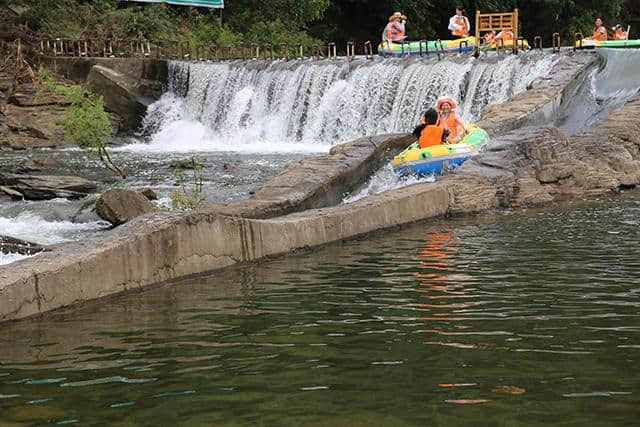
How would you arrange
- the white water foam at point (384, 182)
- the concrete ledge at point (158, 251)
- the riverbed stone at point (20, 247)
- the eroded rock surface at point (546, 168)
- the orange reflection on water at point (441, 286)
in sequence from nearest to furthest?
the orange reflection on water at point (441, 286) → the concrete ledge at point (158, 251) → the riverbed stone at point (20, 247) → the eroded rock surface at point (546, 168) → the white water foam at point (384, 182)

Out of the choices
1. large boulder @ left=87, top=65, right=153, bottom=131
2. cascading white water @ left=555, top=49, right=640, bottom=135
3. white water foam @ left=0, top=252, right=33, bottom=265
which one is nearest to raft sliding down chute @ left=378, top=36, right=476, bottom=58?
large boulder @ left=87, top=65, right=153, bottom=131

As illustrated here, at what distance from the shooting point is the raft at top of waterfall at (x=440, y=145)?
1689 cm

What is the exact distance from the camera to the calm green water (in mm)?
5812

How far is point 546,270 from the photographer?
10156 mm

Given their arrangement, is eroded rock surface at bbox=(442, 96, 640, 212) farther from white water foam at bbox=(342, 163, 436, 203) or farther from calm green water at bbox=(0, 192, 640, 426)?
calm green water at bbox=(0, 192, 640, 426)

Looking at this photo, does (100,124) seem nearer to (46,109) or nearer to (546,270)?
(46,109)

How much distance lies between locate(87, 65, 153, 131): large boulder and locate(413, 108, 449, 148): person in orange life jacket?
15624 millimetres

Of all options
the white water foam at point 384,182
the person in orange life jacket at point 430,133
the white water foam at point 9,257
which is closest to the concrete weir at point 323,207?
the white water foam at point 384,182

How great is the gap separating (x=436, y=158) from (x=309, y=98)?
1204cm

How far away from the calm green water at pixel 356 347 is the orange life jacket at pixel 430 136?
6143 mm

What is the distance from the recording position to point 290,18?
44375 mm

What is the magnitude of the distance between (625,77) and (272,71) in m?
9.89

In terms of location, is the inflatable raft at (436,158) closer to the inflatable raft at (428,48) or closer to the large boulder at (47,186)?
the large boulder at (47,186)

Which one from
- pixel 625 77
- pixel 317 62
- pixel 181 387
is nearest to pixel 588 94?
pixel 625 77
